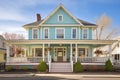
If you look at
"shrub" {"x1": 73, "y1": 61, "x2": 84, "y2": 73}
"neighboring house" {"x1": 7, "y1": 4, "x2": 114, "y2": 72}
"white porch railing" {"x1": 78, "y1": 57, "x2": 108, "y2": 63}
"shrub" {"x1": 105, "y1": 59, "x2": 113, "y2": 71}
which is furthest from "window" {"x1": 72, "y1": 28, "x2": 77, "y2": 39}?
"shrub" {"x1": 105, "y1": 59, "x2": 113, "y2": 71}

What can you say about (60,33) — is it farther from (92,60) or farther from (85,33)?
(92,60)

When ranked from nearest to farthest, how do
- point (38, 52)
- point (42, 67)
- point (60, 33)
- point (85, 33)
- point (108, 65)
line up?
point (42, 67) < point (108, 65) < point (60, 33) < point (38, 52) < point (85, 33)

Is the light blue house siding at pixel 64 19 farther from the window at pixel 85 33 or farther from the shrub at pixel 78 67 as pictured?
the shrub at pixel 78 67

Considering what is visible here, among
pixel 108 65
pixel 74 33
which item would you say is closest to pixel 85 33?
pixel 74 33

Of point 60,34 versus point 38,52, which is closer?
point 60,34

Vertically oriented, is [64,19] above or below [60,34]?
above

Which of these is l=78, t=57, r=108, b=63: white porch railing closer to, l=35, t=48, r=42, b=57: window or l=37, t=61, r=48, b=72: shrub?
l=37, t=61, r=48, b=72: shrub

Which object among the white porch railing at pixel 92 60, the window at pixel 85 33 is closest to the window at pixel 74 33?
the window at pixel 85 33

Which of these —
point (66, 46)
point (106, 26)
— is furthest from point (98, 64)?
point (106, 26)

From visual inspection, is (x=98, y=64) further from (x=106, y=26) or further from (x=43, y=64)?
(x=106, y=26)

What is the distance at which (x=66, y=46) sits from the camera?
126 ft

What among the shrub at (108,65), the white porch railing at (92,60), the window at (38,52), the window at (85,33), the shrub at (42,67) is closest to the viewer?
the shrub at (42,67)

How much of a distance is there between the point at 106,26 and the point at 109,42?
103 ft

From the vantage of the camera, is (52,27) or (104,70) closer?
(104,70)
